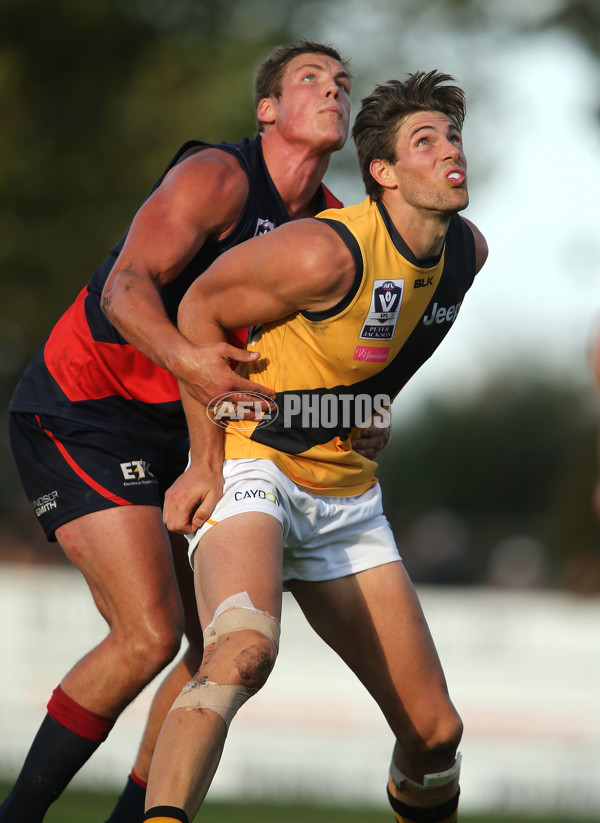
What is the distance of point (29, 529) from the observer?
1652cm

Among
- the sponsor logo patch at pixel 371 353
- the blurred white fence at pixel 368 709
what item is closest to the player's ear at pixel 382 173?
the sponsor logo patch at pixel 371 353

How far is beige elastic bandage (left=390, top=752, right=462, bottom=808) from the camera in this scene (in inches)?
159

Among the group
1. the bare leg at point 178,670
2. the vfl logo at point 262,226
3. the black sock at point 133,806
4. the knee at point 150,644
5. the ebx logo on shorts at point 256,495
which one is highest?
the vfl logo at point 262,226

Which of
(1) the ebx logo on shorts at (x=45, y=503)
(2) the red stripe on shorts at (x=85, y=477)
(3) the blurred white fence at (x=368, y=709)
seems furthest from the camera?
(3) the blurred white fence at (x=368, y=709)

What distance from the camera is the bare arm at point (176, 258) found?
3637 millimetres

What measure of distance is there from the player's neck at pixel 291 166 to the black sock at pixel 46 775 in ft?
7.26

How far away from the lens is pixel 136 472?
13.9 feet

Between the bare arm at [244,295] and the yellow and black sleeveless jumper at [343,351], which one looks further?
the yellow and black sleeveless jumper at [343,351]

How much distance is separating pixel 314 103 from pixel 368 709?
6.14 meters

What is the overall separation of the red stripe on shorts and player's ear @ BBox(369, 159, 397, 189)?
60.2 inches

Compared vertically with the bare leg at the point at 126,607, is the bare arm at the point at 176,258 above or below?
above

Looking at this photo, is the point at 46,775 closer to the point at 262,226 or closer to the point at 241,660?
the point at 241,660

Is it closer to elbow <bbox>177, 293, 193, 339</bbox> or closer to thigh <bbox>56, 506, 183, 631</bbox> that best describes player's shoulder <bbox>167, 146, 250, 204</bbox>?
elbow <bbox>177, 293, 193, 339</bbox>

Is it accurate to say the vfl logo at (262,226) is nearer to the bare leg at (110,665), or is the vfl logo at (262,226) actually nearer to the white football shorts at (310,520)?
the white football shorts at (310,520)
